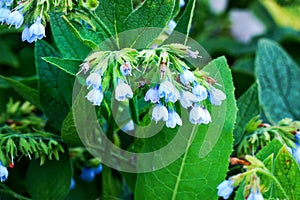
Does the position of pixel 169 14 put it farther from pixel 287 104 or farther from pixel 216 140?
pixel 287 104

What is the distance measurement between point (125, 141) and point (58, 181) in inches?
5.9

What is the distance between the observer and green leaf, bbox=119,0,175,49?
89cm

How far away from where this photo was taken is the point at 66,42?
99cm

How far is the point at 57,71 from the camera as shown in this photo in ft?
3.43

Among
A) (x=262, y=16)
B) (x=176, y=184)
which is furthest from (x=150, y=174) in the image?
(x=262, y=16)

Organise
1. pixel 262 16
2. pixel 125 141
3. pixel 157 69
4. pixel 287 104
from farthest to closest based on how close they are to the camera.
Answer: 1. pixel 262 16
2. pixel 287 104
3. pixel 125 141
4. pixel 157 69

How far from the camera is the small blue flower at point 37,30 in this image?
2.68 feet

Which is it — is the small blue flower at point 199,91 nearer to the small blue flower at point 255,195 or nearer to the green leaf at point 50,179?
the small blue flower at point 255,195

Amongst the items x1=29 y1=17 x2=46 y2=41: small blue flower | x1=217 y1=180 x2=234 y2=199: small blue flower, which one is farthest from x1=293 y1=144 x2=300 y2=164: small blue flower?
x1=29 y1=17 x2=46 y2=41: small blue flower

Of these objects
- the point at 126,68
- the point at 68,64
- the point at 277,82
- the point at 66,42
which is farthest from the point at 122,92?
the point at 277,82

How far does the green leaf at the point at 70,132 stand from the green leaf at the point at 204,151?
4.6 inches

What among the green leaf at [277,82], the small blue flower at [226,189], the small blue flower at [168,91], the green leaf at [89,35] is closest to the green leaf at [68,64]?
the green leaf at [89,35]

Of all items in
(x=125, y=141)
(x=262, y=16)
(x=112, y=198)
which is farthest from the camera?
(x=262, y=16)

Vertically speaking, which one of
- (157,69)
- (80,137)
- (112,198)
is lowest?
(112,198)
